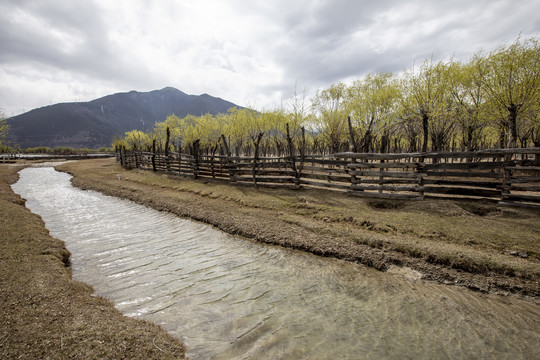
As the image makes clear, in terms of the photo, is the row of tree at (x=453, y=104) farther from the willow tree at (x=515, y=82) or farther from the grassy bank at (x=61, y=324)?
the grassy bank at (x=61, y=324)

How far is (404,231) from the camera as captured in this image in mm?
5895

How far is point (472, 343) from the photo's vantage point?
2.76m

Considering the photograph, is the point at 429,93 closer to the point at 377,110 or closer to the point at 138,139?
the point at 377,110

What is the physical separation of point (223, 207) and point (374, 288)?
617 centimetres

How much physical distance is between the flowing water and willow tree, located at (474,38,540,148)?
1175 cm

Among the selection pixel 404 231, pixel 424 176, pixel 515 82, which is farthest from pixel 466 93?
pixel 404 231

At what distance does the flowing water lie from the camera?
270 cm

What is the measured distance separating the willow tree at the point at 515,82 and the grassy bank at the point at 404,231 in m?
7.17

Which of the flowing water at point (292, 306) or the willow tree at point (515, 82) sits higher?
the willow tree at point (515, 82)

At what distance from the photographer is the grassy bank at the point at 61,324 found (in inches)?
91.1

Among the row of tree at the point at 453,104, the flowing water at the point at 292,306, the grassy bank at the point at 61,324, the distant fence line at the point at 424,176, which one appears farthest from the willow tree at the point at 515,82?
the grassy bank at the point at 61,324

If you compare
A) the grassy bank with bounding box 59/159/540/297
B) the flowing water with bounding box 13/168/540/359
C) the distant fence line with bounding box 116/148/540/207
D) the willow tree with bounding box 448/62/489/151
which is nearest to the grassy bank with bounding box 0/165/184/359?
the flowing water with bounding box 13/168/540/359

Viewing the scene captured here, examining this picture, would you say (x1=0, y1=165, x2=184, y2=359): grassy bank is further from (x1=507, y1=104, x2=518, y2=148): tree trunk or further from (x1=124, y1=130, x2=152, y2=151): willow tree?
(x1=124, y1=130, x2=152, y2=151): willow tree

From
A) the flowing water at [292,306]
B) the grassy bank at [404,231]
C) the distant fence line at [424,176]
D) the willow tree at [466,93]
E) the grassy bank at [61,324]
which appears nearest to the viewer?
the grassy bank at [61,324]
